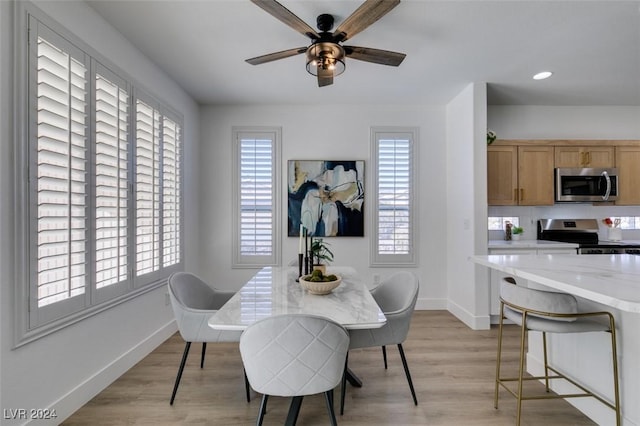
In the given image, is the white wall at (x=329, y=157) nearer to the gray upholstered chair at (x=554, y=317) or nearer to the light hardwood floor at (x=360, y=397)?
the light hardwood floor at (x=360, y=397)

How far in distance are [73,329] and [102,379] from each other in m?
0.50

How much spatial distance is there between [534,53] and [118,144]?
11.6 feet

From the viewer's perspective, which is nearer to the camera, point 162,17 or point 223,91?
point 162,17

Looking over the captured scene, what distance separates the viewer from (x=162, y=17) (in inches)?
87.4

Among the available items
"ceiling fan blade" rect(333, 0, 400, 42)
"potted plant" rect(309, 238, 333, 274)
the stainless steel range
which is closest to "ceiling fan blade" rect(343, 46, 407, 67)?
"ceiling fan blade" rect(333, 0, 400, 42)

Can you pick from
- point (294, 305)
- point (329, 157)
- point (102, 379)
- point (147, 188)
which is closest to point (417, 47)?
point (329, 157)

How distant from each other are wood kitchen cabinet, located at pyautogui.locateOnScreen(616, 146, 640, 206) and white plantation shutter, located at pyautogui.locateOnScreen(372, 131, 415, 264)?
2.48m

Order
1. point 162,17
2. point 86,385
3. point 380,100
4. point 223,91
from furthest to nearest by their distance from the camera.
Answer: point 380,100 < point 223,91 < point 162,17 < point 86,385

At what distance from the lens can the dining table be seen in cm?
146

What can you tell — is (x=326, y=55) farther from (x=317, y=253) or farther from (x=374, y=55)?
(x=317, y=253)

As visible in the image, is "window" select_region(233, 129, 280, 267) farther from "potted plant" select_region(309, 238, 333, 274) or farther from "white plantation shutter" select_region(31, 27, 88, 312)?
"white plantation shutter" select_region(31, 27, 88, 312)

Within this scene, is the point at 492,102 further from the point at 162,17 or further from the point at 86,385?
the point at 86,385

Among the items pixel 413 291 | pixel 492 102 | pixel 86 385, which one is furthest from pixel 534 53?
pixel 86 385

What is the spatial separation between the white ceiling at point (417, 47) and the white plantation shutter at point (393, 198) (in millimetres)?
573
